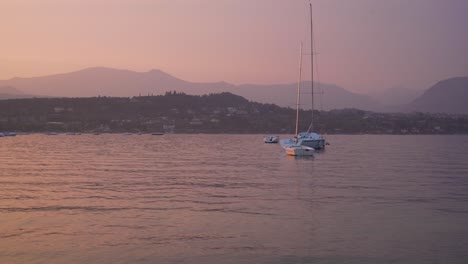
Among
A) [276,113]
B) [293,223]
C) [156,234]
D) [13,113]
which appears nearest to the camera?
[156,234]

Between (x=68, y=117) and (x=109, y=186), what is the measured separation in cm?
15101

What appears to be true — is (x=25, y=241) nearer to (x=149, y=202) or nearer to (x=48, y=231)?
(x=48, y=231)

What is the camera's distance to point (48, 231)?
15945 mm

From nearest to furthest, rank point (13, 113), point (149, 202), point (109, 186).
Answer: point (149, 202) → point (109, 186) → point (13, 113)

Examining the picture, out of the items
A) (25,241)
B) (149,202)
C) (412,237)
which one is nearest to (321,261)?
(412,237)

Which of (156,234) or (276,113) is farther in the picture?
(276,113)

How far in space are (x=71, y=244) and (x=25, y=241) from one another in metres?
1.37

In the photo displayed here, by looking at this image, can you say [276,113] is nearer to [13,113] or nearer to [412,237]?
[13,113]

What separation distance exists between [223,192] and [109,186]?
6.22 meters

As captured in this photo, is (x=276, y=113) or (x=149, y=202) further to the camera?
(x=276, y=113)

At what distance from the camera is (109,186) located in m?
27.4

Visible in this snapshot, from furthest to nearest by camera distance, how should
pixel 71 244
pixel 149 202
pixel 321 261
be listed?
pixel 149 202
pixel 71 244
pixel 321 261

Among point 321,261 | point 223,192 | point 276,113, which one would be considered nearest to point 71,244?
point 321,261

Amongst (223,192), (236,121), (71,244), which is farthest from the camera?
(236,121)
